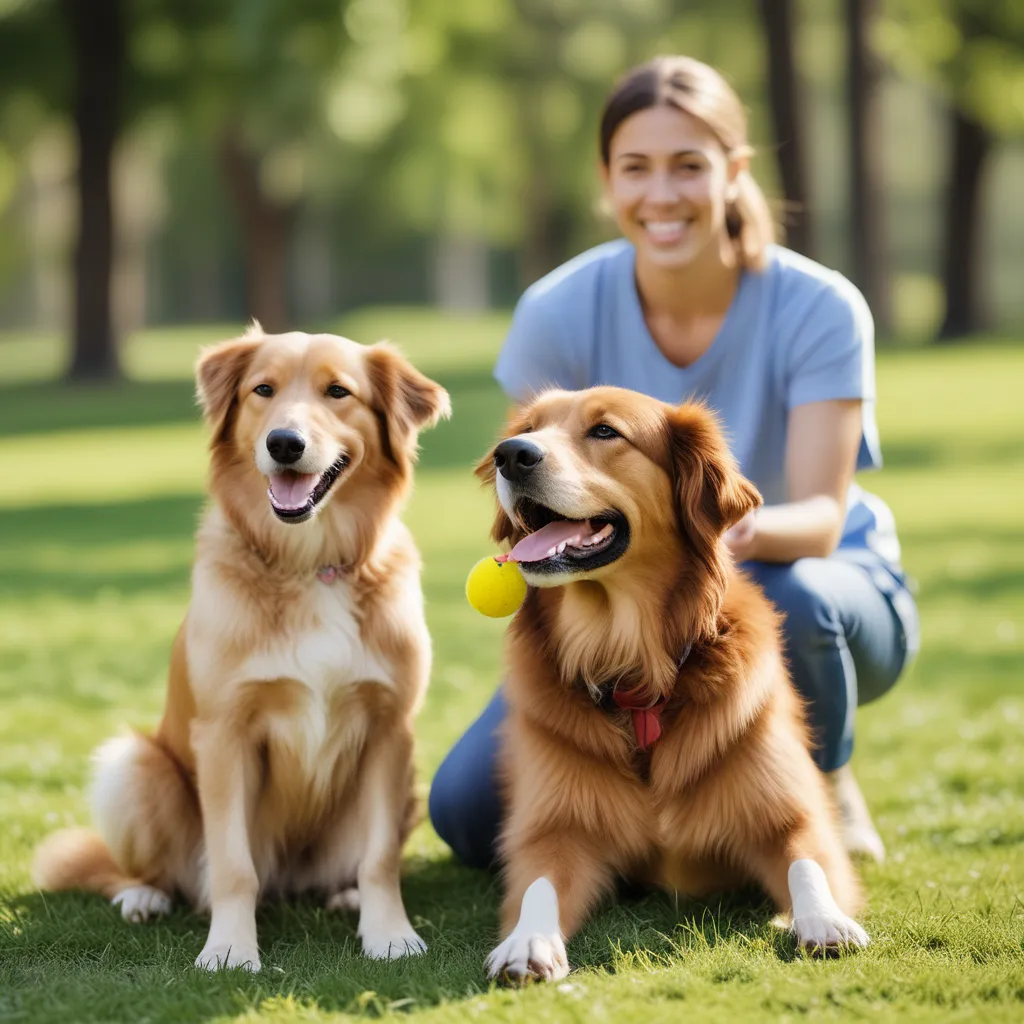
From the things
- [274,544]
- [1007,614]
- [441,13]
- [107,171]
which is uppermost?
[441,13]

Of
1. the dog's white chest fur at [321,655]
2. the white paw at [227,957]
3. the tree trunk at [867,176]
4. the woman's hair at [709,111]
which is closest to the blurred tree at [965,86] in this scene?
the tree trunk at [867,176]

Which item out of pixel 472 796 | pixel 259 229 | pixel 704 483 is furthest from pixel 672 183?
pixel 259 229

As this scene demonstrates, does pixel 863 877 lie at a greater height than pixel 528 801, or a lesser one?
lesser

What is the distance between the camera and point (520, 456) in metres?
3.16

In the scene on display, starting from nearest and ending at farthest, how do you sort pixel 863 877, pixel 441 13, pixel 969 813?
pixel 863 877 → pixel 969 813 → pixel 441 13

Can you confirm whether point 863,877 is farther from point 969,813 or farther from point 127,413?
point 127,413

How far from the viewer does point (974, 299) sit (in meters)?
25.4

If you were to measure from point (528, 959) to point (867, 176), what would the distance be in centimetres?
2280

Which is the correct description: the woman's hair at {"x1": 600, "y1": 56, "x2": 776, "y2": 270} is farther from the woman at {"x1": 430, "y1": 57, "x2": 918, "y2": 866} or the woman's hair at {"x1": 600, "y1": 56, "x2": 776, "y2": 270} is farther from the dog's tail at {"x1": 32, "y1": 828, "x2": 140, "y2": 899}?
the dog's tail at {"x1": 32, "y1": 828, "x2": 140, "y2": 899}

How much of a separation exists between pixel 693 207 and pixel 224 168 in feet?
84.2

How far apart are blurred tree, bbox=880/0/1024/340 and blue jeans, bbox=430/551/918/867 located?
19056 millimetres

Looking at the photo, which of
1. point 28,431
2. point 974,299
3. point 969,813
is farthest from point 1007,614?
point 974,299

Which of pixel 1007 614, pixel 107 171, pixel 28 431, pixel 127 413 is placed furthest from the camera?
pixel 107 171

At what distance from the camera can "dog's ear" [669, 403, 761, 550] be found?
11.0 feet
